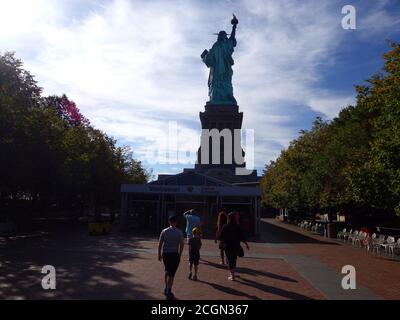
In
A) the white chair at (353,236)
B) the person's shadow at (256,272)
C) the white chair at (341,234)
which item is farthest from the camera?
the white chair at (341,234)

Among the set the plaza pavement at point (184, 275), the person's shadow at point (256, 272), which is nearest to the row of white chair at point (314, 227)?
the plaza pavement at point (184, 275)

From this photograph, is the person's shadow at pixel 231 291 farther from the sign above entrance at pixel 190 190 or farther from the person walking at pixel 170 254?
the sign above entrance at pixel 190 190

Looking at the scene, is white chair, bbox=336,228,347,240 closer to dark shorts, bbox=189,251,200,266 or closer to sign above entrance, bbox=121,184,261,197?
sign above entrance, bbox=121,184,261,197

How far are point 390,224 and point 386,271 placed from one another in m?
22.1

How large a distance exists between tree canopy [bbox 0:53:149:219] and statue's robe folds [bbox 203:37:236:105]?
1010 inches

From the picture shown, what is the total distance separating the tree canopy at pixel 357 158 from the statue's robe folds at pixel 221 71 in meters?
19.8

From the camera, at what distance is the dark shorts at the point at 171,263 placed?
380 inches

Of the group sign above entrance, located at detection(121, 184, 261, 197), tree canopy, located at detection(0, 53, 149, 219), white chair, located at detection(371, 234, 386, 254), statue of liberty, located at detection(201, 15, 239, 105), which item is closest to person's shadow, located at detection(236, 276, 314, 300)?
white chair, located at detection(371, 234, 386, 254)

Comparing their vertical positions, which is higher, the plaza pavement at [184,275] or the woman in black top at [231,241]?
the woman in black top at [231,241]

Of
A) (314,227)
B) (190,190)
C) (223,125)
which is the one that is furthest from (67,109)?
(314,227)

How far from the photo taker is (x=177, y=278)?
1230 centimetres

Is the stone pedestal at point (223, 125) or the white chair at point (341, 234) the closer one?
the white chair at point (341, 234)
